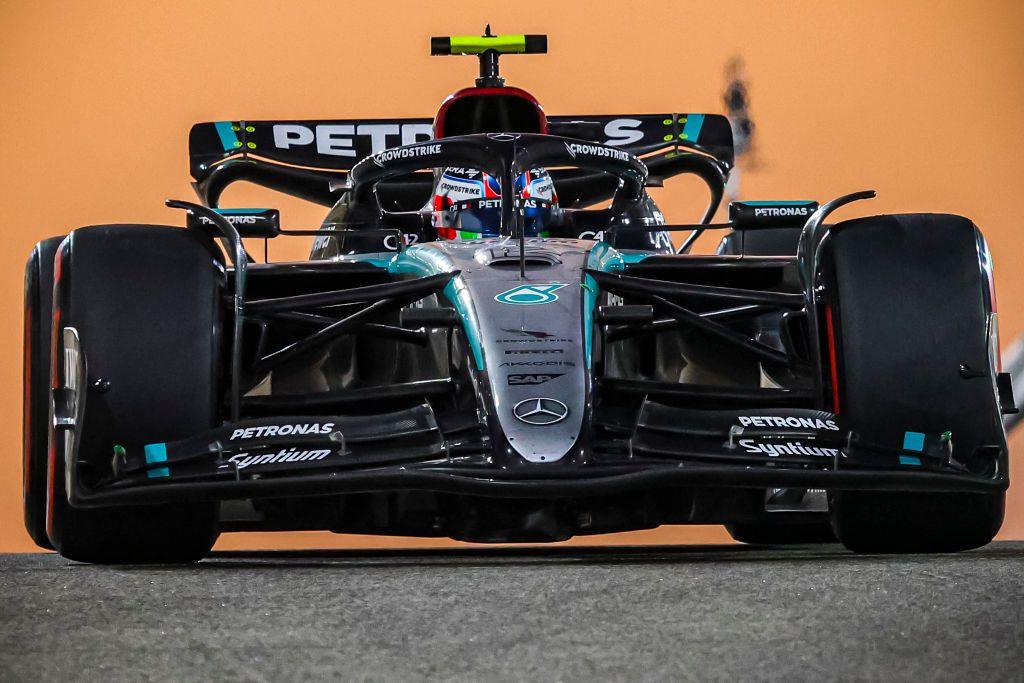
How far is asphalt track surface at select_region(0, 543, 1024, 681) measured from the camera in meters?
1.36

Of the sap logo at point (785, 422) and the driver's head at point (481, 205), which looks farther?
the driver's head at point (481, 205)

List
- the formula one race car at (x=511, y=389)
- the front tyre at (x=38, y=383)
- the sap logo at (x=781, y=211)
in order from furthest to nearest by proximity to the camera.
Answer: the sap logo at (x=781, y=211) → the front tyre at (x=38, y=383) → the formula one race car at (x=511, y=389)

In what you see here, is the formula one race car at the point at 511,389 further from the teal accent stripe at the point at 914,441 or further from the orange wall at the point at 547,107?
the orange wall at the point at 547,107

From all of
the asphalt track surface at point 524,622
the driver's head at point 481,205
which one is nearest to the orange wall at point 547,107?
the driver's head at point 481,205

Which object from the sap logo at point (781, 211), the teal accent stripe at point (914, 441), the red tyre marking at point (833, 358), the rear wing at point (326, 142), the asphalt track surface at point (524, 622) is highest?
the rear wing at point (326, 142)

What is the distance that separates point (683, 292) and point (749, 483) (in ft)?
1.60

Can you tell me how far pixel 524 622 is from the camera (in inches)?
64.1

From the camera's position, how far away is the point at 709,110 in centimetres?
571

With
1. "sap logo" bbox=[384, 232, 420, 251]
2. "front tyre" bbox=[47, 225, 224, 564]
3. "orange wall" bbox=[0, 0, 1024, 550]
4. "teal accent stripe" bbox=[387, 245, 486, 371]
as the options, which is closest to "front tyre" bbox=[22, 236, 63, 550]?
"front tyre" bbox=[47, 225, 224, 564]

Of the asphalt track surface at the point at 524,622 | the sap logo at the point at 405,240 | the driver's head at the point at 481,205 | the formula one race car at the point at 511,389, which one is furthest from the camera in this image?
the sap logo at the point at 405,240

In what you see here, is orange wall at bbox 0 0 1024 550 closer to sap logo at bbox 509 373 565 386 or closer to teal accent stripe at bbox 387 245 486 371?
teal accent stripe at bbox 387 245 486 371

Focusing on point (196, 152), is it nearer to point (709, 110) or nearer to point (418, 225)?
point (418, 225)

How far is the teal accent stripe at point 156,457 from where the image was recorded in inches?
90.2

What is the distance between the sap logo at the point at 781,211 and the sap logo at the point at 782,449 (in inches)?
28.8
